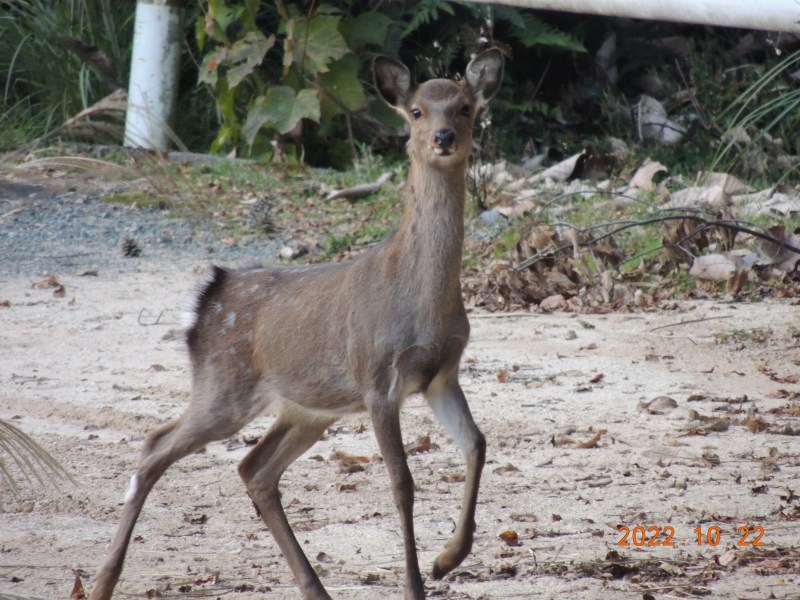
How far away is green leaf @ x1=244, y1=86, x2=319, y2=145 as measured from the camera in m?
10.9

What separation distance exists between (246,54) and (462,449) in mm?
6687

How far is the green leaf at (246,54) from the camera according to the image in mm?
10741

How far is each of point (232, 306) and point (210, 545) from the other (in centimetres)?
97

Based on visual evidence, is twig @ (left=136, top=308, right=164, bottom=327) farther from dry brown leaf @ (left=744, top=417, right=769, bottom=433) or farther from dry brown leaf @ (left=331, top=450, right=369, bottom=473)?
dry brown leaf @ (left=744, top=417, right=769, bottom=433)

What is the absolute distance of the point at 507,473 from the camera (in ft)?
18.6

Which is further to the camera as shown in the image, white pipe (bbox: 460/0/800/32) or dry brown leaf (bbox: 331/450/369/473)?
white pipe (bbox: 460/0/800/32)

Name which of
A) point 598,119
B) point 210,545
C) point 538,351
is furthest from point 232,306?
point 598,119

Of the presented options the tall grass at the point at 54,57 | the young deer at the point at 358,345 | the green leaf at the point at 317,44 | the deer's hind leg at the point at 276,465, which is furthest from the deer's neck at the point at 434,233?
the tall grass at the point at 54,57

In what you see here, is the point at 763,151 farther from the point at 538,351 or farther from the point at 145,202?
the point at 145,202

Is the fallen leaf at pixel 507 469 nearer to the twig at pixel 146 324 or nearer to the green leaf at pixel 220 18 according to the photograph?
the twig at pixel 146 324

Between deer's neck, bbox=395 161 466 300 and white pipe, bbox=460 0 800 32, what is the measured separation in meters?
2.81

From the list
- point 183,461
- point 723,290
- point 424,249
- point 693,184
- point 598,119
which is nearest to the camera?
point 424,249

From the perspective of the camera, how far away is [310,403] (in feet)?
16.7

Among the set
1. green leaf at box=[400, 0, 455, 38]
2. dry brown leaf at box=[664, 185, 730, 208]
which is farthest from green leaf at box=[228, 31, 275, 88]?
dry brown leaf at box=[664, 185, 730, 208]
